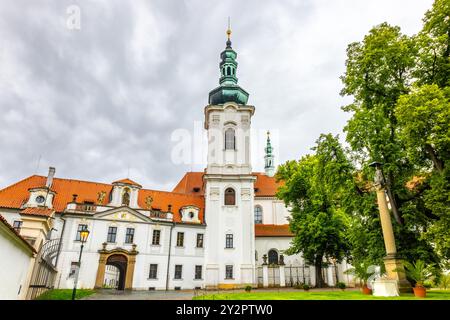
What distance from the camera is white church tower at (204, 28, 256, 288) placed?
30.4 meters

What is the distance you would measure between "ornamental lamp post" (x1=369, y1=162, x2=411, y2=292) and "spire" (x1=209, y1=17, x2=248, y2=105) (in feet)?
78.4

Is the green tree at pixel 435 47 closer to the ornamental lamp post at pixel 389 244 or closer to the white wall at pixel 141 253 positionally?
the ornamental lamp post at pixel 389 244

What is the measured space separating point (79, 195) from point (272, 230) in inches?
855

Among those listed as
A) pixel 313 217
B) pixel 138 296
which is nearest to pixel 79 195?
pixel 138 296

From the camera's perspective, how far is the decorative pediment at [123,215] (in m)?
29.5

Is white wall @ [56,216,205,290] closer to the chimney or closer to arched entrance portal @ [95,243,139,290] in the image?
arched entrance portal @ [95,243,139,290]

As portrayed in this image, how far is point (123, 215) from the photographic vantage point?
98.5ft

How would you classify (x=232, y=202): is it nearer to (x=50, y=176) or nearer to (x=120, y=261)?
(x=120, y=261)

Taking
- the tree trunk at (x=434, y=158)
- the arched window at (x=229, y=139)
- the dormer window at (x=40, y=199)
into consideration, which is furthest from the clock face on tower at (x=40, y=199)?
the tree trunk at (x=434, y=158)

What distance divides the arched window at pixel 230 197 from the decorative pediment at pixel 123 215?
8.46m

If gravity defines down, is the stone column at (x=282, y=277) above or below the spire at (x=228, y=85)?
below

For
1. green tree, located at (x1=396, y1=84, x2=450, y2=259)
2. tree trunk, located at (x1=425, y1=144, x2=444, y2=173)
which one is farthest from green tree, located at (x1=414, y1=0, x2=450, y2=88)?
tree trunk, located at (x1=425, y1=144, x2=444, y2=173)

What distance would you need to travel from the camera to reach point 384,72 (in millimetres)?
17656
